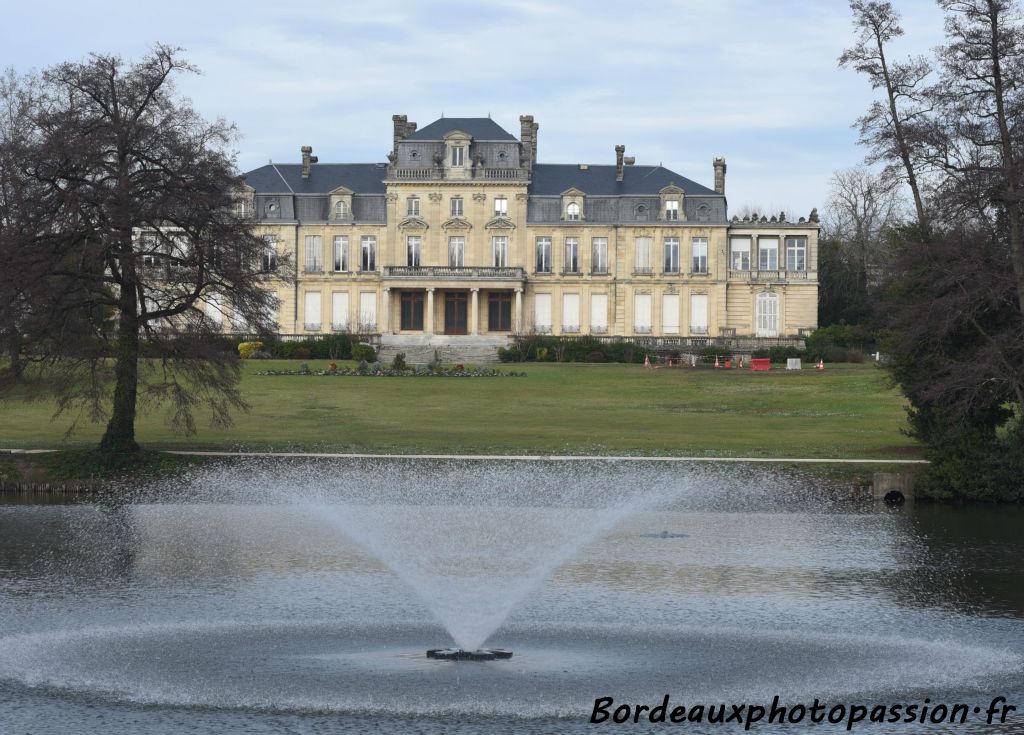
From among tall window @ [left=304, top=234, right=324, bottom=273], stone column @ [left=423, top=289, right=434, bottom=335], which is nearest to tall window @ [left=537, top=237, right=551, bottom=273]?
stone column @ [left=423, top=289, right=434, bottom=335]

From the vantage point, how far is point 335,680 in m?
13.5

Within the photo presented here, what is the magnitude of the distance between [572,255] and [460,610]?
60047 millimetres

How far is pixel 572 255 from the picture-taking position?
249 ft

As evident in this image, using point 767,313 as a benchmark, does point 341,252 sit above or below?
above

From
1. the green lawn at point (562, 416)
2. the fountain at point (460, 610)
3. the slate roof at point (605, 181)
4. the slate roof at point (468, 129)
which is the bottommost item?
the fountain at point (460, 610)

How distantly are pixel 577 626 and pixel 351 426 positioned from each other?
2237cm

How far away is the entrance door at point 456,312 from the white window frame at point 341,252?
576 cm

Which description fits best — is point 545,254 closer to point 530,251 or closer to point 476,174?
point 530,251

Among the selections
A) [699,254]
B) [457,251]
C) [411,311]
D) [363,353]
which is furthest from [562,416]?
[699,254]

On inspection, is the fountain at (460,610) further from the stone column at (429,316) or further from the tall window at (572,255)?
the tall window at (572,255)

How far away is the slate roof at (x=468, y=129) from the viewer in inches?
2987

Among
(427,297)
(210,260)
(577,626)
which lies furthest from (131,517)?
(427,297)

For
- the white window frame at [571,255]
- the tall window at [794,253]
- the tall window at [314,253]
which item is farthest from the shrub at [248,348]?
the tall window at [794,253]

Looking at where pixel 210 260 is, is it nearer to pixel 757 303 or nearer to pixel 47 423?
pixel 47 423
